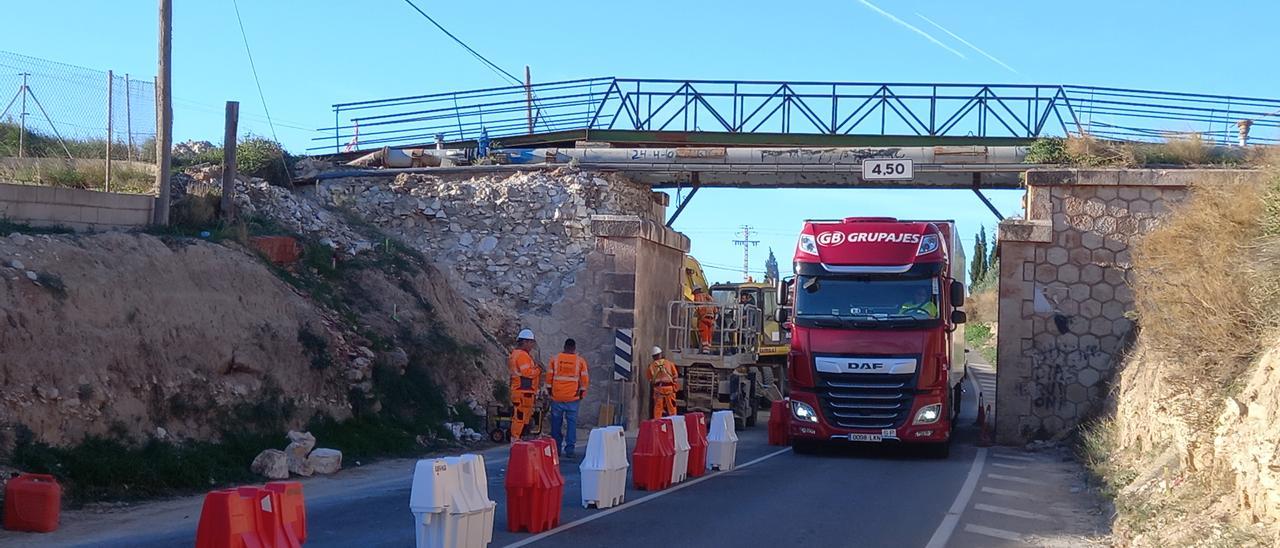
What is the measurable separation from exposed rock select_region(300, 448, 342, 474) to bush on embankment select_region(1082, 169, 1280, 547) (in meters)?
8.90

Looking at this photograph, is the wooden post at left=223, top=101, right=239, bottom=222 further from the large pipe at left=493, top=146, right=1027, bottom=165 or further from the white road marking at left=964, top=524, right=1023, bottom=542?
the white road marking at left=964, top=524, right=1023, bottom=542

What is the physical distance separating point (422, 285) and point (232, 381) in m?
Result: 6.60

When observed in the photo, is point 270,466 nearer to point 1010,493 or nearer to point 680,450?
point 680,450

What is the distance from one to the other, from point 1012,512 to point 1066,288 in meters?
10.3

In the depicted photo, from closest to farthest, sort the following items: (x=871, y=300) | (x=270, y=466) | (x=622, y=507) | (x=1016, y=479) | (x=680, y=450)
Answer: (x=622, y=507)
(x=270, y=466)
(x=680, y=450)
(x=1016, y=479)
(x=871, y=300)

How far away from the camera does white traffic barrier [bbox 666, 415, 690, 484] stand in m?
14.3

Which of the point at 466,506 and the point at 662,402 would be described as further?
the point at 662,402

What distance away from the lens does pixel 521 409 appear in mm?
16844

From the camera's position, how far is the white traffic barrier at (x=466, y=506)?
340 inches

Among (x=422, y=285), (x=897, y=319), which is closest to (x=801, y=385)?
(x=897, y=319)

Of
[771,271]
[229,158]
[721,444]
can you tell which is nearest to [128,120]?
[229,158]

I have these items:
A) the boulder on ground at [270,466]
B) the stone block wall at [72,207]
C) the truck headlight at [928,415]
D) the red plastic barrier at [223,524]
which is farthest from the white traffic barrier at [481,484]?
the truck headlight at [928,415]

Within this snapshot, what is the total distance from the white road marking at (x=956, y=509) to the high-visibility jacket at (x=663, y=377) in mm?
5377

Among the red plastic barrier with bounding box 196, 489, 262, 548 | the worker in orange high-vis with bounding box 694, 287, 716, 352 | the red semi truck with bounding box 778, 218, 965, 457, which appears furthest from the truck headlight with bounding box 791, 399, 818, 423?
the red plastic barrier with bounding box 196, 489, 262, 548
